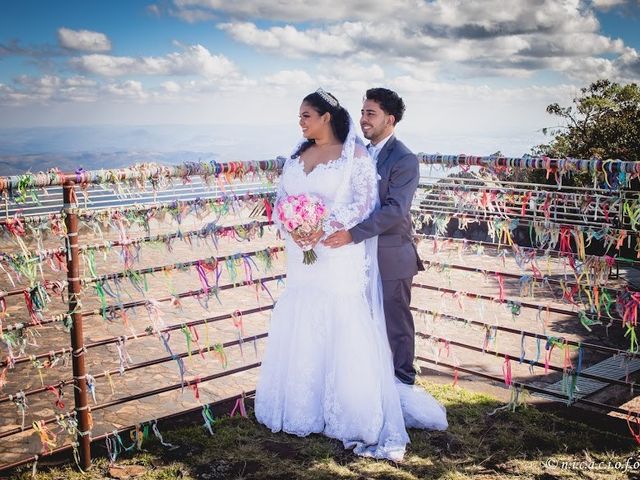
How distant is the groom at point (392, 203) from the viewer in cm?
378

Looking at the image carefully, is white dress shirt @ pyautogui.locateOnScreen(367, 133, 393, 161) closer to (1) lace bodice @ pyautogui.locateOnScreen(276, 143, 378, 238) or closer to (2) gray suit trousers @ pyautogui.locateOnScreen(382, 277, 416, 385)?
(1) lace bodice @ pyautogui.locateOnScreen(276, 143, 378, 238)

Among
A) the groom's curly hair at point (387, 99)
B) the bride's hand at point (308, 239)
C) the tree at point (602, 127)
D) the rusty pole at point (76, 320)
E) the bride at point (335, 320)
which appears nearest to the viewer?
the rusty pole at point (76, 320)

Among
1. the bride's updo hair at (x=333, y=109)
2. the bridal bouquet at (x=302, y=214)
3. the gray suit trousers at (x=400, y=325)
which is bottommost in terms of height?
the gray suit trousers at (x=400, y=325)

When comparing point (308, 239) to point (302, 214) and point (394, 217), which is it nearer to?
point (302, 214)

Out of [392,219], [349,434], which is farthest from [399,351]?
[392,219]

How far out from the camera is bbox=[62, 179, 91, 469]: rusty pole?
3.19 meters

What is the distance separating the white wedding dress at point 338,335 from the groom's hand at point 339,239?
0.06 metres

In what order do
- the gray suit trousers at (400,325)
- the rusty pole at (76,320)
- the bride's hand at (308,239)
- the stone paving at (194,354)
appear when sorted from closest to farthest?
the rusty pole at (76,320)
the bride's hand at (308,239)
the gray suit trousers at (400,325)
the stone paving at (194,354)

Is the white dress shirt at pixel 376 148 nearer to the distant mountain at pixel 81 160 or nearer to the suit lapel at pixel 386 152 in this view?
the suit lapel at pixel 386 152

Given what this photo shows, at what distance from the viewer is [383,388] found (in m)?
3.84

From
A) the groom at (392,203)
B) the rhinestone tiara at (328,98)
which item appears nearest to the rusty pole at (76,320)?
the rhinestone tiara at (328,98)

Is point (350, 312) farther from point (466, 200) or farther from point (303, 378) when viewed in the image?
point (466, 200)

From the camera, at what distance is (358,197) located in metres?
3.70

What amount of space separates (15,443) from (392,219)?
3.39 m
